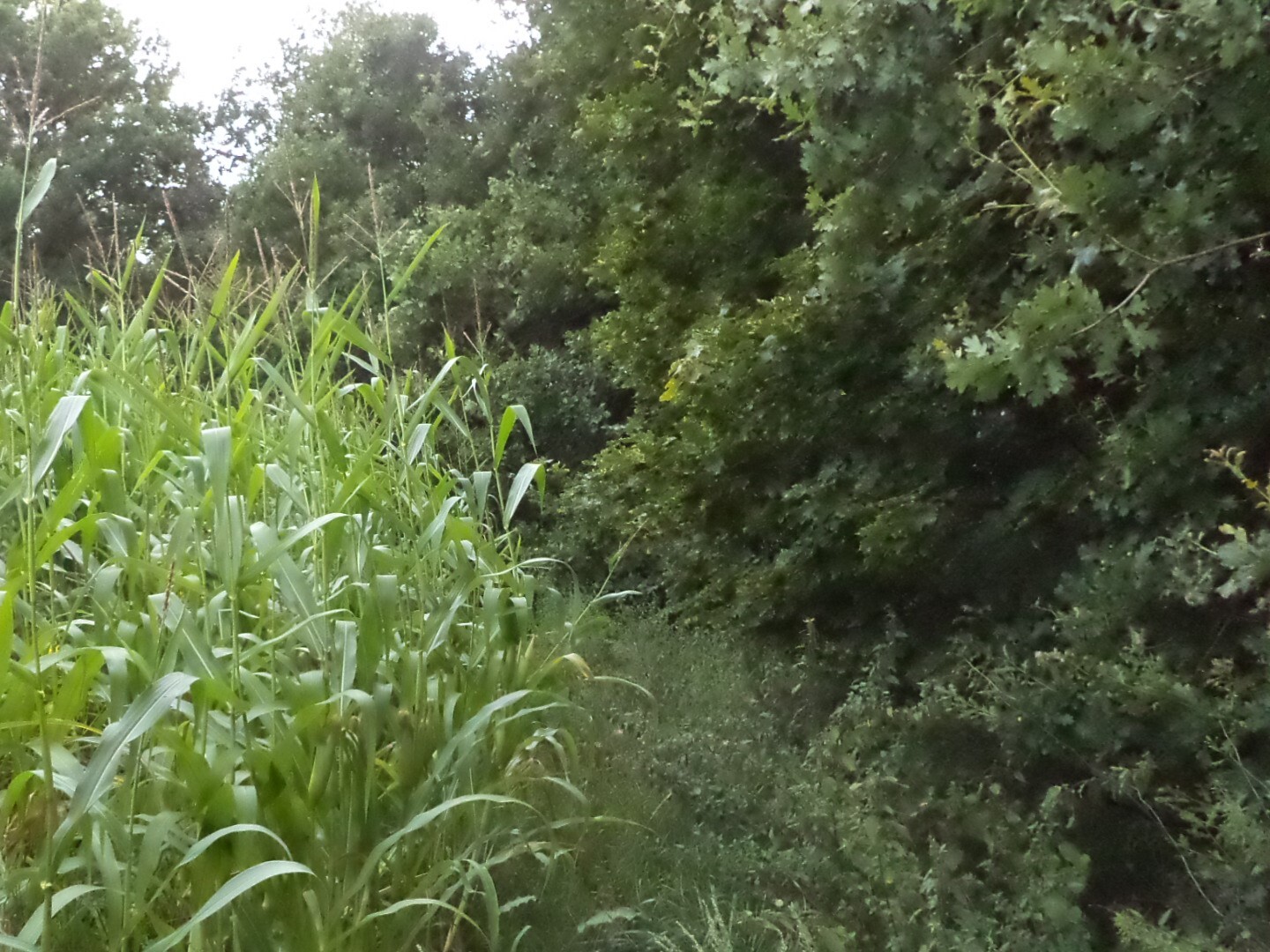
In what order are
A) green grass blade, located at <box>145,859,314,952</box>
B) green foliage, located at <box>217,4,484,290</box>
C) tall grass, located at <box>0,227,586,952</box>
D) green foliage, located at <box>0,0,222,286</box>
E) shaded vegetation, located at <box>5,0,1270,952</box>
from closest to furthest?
green grass blade, located at <box>145,859,314,952</box>, tall grass, located at <box>0,227,586,952</box>, shaded vegetation, located at <box>5,0,1270,952</box>, green foliage, located at <box>217,4,484,290</box>, green foliage, located at <box>0,0,222,286</box>

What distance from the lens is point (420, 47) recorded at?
10.4 metres

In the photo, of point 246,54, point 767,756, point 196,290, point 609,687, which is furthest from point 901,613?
point 246,54

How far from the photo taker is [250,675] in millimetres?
1896

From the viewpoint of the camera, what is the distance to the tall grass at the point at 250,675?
5.60 ft

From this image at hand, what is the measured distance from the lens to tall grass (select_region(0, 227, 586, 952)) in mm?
1707

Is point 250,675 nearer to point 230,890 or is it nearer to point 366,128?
point 230,890

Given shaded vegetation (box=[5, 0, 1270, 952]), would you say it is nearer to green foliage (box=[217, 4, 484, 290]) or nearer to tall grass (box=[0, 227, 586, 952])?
tall grass (box=[0, 227, 586, 952])

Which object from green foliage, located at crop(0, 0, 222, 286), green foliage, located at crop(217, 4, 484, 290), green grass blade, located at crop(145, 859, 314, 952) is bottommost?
green grass blade, located at crop(145, 859, 314, 952)

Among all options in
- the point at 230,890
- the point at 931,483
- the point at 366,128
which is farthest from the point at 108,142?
the point at 230,890

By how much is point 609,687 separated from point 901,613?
965 millimetres

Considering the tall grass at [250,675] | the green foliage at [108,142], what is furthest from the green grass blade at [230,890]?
the green foliage at [108,142]

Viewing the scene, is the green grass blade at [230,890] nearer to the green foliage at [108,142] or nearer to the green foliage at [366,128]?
the green foliage at [366,128]

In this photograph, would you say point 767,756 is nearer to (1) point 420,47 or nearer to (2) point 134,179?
(1) point 420,47

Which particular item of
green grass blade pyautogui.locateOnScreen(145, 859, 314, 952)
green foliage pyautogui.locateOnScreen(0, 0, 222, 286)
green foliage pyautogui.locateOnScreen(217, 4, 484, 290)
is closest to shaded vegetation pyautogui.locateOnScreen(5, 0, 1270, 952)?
green grass blade pyautogui.locateOnScreen(145, 859, 314, 952)
